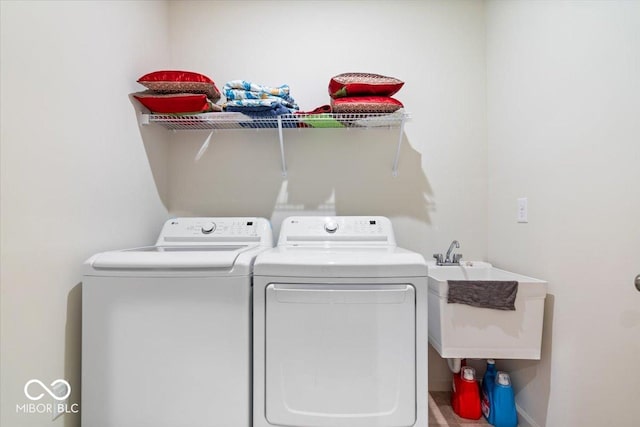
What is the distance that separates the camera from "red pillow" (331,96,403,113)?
156cm

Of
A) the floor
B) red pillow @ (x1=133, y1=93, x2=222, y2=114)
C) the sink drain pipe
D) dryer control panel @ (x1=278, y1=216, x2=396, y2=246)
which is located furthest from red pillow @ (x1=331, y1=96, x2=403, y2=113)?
the floor

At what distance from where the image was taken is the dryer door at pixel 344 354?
1.08m

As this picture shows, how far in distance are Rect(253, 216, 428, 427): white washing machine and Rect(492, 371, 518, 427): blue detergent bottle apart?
0.71 meters

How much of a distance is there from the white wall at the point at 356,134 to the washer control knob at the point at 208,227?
245mm

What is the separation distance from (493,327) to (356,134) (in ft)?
4.13

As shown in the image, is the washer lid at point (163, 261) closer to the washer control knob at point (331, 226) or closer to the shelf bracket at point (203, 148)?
the washer control knob at point (331, 226)

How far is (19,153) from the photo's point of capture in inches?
38.9

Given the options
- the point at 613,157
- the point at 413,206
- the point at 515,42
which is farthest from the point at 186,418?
the point at 515,42

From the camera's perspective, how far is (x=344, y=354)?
3.58 feet

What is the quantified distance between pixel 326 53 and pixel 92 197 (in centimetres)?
151

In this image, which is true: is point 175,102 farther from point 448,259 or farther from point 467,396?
point 467,396

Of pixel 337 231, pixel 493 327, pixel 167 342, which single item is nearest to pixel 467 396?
pixel 493 327

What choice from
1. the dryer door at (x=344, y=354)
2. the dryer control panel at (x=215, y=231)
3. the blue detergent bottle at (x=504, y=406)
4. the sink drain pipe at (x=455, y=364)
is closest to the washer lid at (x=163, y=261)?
the dryer door at (x=344, y=354)

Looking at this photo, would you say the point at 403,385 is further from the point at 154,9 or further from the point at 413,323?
the point at 154,9
